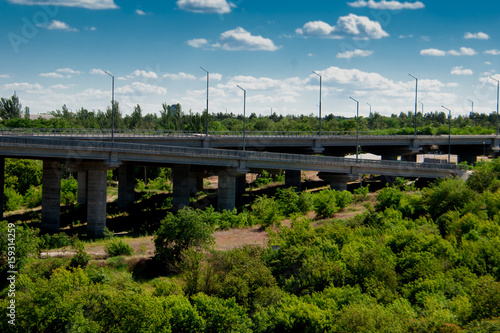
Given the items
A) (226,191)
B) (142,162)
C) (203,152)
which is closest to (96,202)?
(142,162)

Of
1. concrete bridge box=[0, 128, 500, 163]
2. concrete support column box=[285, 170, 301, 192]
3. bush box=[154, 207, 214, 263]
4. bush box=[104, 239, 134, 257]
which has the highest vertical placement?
concrete bridge box=[0, 128, 500, 163]

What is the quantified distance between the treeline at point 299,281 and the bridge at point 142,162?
15001 millimetres

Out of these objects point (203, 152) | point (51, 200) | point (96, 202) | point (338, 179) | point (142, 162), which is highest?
point (203, 152)

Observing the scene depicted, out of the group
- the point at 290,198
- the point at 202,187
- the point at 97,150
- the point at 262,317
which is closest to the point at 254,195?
the point at 202,187

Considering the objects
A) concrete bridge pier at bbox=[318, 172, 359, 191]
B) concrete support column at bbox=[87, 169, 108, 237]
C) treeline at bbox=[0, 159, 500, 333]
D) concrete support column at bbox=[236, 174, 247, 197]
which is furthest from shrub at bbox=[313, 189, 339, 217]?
concrete support column at bbox=[236, 174, 247, 197]

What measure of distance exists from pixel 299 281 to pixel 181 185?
3467 cm

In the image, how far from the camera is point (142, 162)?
67.5 meters

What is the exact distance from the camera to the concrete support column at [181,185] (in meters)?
67.0

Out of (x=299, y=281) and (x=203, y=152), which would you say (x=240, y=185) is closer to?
(x=203, y=152)

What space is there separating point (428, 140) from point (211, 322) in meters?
82.1

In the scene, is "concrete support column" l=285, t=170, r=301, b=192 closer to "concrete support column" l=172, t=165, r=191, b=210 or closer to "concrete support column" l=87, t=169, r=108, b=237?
"concrete support column" l=172, t=165, r=191, b=210

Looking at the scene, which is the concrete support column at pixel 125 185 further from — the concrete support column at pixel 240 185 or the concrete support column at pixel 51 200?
the concrete support column at pixel 240 185

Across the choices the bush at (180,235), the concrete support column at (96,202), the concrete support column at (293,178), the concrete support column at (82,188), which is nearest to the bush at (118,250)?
the bush at (180,235)

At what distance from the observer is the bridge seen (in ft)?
183
